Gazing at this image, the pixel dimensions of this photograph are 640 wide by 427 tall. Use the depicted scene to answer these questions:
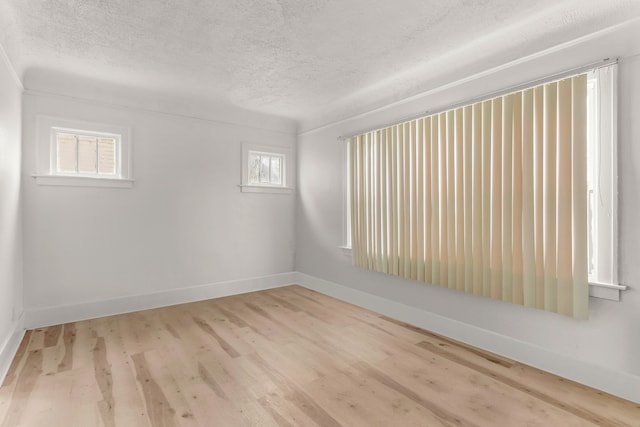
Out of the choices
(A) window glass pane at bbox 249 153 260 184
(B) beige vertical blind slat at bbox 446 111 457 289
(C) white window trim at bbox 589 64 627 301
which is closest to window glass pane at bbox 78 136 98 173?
(A) window glass pane at bbox 249 153 260 184

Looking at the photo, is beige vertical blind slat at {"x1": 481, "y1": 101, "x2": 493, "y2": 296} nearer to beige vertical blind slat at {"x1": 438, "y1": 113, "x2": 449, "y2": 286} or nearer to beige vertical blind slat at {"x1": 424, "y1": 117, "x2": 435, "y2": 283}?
beige vertical blind slat at {"x1": 438, "y1": 113, "x2": 449, "y2": 286}

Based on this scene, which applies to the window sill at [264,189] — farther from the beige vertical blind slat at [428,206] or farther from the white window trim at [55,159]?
the beige vertical blind slat at [428,206]

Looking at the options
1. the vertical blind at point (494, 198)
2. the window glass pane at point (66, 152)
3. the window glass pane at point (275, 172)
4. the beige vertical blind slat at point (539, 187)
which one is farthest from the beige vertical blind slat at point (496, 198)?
the window glass pane at point (66, 152)

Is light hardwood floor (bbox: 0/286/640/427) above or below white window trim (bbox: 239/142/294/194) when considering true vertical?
below

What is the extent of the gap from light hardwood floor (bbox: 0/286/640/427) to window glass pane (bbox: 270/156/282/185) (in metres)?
2.40

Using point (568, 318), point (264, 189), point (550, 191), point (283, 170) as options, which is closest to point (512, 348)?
point (568, 318)

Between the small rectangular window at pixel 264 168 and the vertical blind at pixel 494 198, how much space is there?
1.79m

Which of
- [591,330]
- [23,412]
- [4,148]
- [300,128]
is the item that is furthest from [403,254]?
[4,148]

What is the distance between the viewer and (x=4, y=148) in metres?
2.49

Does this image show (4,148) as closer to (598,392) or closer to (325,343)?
(325,343)

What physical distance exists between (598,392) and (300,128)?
4484 mm

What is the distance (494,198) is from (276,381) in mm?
2235

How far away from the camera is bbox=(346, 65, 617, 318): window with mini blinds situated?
7.22 ft

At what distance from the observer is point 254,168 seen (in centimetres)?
495
